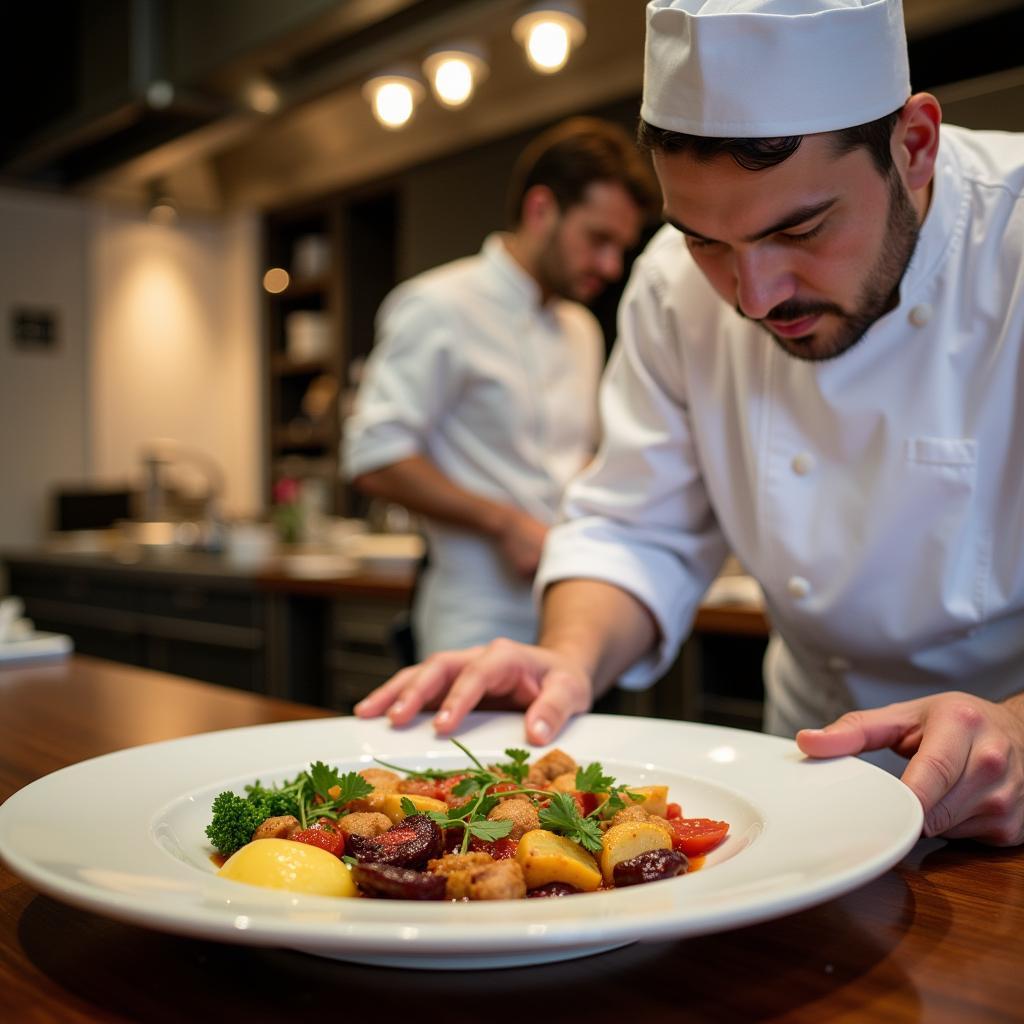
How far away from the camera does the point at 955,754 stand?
0.80m

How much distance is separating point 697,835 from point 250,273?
6703mm

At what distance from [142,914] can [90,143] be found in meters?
6.07

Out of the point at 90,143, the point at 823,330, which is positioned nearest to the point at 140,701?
the point at 823,330

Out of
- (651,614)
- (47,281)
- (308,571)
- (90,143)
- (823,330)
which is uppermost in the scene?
(90,143)

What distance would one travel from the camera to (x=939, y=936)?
65 cm

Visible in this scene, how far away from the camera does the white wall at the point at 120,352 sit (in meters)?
6.51

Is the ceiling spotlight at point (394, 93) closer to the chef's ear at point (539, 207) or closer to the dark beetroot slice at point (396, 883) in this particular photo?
the chef's ear at point (539, 207)

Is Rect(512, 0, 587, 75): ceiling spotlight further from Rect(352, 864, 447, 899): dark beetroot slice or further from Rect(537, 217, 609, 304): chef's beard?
Rect(352, 864, 447, 899): dark beetroot slice

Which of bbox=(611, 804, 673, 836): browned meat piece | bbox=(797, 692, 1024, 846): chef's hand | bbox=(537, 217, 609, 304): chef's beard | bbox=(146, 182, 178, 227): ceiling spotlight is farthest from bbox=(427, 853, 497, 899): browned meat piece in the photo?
bbox=(146, 182, 178, 227): ceiling spotlight

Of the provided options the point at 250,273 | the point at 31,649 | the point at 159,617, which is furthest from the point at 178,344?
the point at 31,649

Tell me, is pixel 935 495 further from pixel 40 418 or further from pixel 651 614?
pixel 40 418

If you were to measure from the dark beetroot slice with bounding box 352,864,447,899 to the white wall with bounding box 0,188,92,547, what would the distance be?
253 inches

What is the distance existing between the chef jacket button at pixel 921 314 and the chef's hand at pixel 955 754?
0.48 metres

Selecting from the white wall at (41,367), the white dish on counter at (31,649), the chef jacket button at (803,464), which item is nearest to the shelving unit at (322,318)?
the white wall at (41,367)
